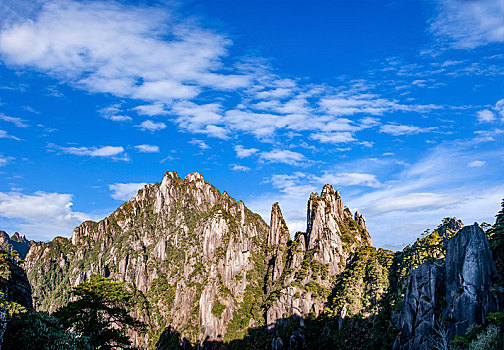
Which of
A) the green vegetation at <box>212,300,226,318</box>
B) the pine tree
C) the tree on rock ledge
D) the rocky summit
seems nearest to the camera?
the tree on rock ledge

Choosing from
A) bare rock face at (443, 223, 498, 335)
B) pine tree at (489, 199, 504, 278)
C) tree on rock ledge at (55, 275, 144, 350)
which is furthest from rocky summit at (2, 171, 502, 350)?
pine tree at (489, 199, 504, 278)

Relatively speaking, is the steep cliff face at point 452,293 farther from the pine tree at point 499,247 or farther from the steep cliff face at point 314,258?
the steep cliff face at point 314,258

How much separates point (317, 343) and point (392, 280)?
123 feet

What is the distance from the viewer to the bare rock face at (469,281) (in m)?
47.6

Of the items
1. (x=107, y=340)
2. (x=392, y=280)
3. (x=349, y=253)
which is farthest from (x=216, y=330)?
(x=107, y=340)

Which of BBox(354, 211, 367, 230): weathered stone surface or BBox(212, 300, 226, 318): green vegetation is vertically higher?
BBox(354, 211, 367, 230): weathered stone surface

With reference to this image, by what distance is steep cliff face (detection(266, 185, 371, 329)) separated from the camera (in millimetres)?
137462

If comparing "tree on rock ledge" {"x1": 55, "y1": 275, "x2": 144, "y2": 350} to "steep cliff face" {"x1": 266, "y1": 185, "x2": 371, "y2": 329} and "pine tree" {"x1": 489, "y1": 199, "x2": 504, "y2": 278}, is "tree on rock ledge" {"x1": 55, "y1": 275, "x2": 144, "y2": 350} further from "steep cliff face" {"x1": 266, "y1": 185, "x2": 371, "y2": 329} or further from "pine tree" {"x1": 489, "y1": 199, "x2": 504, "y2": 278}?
"steep cliff face" {"x1": 266, "y1": 185, "x2": 371, "y2": 329}

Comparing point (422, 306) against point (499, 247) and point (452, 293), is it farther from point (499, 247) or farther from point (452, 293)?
point (499, 247)

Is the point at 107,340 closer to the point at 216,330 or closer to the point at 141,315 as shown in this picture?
the point at 216,330

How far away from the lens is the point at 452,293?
178ft

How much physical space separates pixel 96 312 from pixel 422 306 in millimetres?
57635

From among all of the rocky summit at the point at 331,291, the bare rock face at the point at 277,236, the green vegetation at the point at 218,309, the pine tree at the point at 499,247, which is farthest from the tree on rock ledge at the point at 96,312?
the green vegetation at the point at 218,309

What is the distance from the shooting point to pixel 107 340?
43.0m
